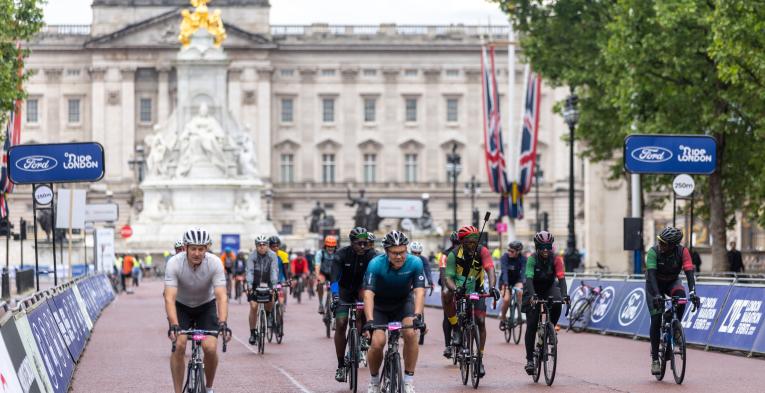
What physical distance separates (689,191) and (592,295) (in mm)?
3279

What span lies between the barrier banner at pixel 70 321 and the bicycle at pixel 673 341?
7.71 meters

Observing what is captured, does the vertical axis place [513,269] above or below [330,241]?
below

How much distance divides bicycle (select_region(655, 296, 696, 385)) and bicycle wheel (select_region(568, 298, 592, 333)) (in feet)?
41.9

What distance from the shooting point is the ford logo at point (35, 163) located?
3175 centimetres

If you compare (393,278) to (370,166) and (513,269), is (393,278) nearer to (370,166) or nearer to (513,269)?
(513,269)

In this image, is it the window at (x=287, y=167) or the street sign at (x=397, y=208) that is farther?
the window at (x=287, y=167)

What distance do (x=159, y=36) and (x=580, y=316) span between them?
359 ft

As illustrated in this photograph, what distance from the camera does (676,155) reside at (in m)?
32.4

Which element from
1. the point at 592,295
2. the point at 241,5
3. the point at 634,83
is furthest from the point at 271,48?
the point at 592,295

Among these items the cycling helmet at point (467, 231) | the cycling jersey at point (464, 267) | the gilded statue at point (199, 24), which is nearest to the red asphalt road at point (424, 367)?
the cycling jersey at point (464, 267)

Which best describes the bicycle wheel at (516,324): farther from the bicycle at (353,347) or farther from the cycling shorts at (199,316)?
the cycling shorts at (199,316)

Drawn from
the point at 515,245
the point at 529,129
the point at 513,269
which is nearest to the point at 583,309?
the point at 513,269

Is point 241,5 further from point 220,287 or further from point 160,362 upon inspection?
point 220,287

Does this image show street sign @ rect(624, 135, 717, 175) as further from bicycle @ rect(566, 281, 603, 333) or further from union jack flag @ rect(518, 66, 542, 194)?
union jack flag @ rect(518, 66, 542, 194)
